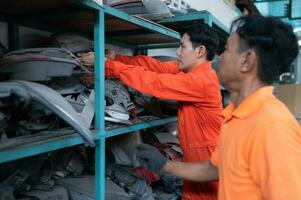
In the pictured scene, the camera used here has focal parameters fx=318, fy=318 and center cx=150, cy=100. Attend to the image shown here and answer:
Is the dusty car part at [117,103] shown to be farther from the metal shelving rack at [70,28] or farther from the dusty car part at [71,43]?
the dusty car part at [71,43]

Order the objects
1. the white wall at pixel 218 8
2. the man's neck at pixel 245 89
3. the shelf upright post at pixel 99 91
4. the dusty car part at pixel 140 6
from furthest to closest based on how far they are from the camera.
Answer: the white wall at pixel 218 8, the dusty car part at pixel 140 6, the shelf upright post at pixel 99 91, the man's neck at pixel 245 89

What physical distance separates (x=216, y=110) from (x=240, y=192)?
962 mm

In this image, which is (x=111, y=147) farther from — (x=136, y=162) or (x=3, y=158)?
(x=3, y=158)

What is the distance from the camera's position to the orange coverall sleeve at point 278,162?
0.86 meters

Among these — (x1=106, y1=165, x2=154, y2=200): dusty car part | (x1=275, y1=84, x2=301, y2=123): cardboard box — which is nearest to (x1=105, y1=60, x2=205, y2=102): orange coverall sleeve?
(x1=106, y1=165, x2=154, y2=200): dusty car part

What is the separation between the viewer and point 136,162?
1757 millimetres

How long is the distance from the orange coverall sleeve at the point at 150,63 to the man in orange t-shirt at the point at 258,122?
35.5 inches

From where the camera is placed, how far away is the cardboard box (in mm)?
6297

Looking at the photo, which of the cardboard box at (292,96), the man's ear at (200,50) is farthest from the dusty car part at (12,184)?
the cardboard box at (292,96)

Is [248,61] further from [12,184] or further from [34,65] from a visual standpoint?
[12,184]

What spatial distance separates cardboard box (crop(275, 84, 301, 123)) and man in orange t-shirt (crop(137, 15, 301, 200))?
5.55m

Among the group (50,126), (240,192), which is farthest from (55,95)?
(240,192)

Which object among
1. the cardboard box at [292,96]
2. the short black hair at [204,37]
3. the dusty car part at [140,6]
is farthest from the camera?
the cardboard box at [292,96]

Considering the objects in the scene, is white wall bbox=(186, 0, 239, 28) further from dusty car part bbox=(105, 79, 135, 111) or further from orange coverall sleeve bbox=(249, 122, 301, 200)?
orange coverall sleeve bbox=(249, 122, 301, 200)
